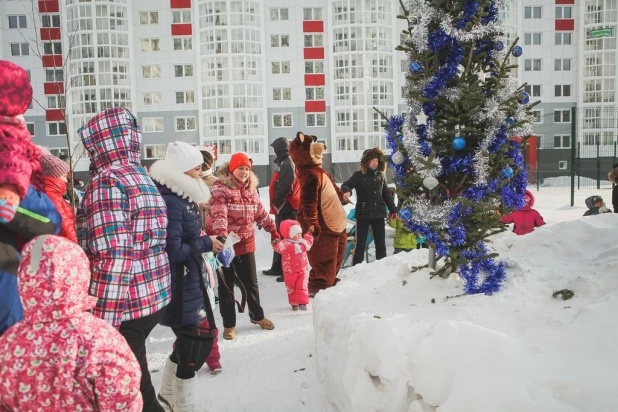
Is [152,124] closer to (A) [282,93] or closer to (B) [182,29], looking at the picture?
(B) [182,29]

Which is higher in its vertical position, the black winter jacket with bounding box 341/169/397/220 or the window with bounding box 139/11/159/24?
the window with bounding box 139/11/159/24

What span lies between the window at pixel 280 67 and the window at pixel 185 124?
723 centimetres

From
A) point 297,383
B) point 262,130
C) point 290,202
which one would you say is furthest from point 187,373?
point 262,130

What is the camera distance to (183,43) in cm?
3706

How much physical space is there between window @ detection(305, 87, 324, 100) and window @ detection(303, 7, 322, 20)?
529cm

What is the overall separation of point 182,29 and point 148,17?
2.78 m

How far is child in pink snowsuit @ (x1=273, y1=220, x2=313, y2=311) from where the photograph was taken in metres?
5.93

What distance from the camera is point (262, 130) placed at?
37.2 m

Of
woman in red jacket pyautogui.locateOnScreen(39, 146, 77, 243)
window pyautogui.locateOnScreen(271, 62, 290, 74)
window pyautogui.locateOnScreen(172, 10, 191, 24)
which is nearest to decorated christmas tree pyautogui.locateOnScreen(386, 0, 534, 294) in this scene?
woman in red jacket pyautogui.locateOnScreen(39, 146, 77, 243)

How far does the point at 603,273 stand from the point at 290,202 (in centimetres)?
486

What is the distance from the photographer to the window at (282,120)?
37.7 metres

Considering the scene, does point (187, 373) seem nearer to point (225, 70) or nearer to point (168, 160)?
point (168, 160)

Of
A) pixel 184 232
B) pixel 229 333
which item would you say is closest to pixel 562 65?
pixel 229 333

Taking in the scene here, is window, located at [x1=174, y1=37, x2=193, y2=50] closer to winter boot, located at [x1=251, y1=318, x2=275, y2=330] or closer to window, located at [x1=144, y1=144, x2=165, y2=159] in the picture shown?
window, located at [x1=144, y1=144, x2=165, y2=159]
